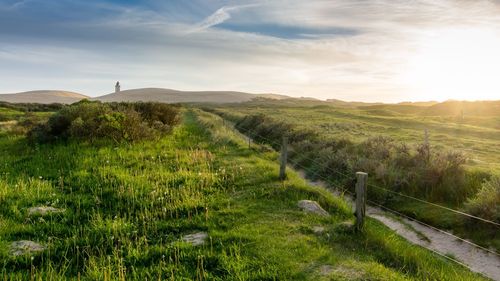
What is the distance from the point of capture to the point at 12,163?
17344 millimetres

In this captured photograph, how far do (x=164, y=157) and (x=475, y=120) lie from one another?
47.8 metres

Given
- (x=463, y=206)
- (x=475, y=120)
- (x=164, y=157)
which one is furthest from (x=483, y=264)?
(x=475, y=120)

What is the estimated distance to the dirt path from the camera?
10.8 metres

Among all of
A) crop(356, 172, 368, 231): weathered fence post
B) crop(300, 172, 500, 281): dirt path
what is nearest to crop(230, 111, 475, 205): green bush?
crop(300, 172, 500, 281): dirt path

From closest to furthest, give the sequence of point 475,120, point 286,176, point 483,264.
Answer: point 483,264
point 286,176
point 475,120

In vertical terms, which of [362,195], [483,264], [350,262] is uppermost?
[362,195]

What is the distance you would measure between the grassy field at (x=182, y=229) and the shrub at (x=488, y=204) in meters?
3.34

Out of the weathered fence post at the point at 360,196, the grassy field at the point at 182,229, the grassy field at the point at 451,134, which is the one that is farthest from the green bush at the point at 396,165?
the weathered fence post at the point at 360,196

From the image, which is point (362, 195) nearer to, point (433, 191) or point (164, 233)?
point (164, 233)

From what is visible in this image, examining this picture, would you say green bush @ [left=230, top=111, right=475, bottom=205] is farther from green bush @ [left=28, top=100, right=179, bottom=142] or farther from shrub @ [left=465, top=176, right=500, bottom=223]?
green bush @ [left=28, top=100, right=179, bottom=142]

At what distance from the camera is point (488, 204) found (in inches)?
Answer: 512

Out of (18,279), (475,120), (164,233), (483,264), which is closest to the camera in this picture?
(18,279)

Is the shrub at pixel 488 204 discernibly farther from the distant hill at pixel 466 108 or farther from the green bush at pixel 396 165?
the distant hill at pixel 466 108

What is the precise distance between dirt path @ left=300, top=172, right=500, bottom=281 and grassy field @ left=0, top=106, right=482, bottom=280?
1205 millimetres
